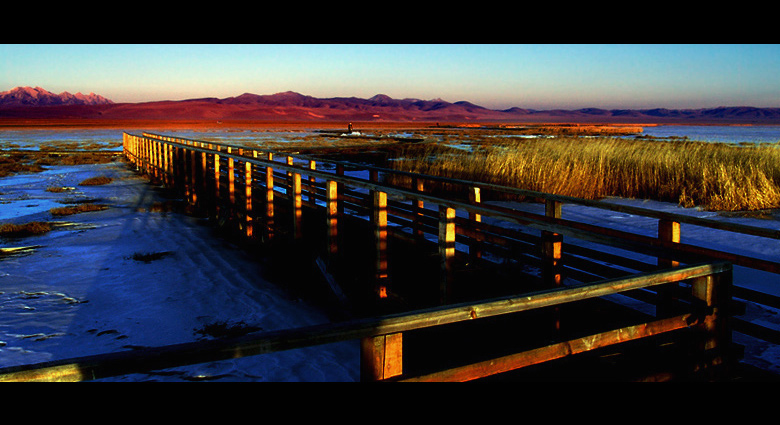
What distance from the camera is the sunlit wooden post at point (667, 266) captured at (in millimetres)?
3916

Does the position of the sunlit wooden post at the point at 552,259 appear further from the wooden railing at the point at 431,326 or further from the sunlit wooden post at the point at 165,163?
the sunlit wooden post at the point at 165,163

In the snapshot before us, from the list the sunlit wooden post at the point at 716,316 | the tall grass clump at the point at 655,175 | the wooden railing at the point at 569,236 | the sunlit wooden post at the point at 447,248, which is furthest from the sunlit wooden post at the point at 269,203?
the sunlit wooden post at the point at 716,316

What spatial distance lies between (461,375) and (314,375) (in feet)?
7.70

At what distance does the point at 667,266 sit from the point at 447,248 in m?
1.61

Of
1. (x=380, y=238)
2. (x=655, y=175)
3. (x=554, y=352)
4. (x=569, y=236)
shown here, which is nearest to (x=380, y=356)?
(x=554, y=352)

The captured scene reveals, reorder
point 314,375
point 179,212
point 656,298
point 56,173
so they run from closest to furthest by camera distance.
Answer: point 656,298 → point 314,375 → point 179,212 → point 56,173

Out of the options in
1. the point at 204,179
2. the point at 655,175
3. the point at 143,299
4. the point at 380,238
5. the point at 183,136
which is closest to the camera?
the point at 380,238

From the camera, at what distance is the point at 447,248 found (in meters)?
4.65

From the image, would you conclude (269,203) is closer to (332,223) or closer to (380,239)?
(332,223)

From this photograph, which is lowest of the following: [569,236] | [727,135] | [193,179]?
[193,179]
